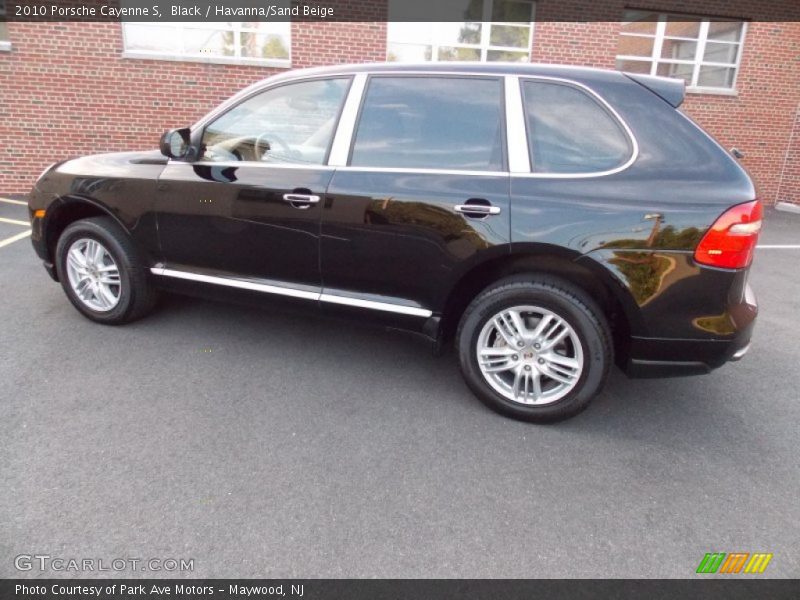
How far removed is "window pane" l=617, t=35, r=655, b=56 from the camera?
977 centimetres

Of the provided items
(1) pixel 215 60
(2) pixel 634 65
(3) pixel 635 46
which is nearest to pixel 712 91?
(2) pixel 634 65

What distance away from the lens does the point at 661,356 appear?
2643mm

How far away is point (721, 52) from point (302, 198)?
1071 cm

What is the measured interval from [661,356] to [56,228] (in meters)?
4.13

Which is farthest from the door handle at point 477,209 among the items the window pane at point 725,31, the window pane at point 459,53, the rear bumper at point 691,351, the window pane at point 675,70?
the window pane at point 725,31

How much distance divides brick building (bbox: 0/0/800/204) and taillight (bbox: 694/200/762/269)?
7.78 meters

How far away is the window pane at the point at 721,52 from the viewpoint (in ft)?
33.4

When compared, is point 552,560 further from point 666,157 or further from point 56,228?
point 56,228

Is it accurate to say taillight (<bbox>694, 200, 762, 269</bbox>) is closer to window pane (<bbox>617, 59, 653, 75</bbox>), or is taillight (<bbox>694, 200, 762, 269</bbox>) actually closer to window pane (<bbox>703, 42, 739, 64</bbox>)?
window pane (<bbox>617, 59, 653, 75</bbox>)

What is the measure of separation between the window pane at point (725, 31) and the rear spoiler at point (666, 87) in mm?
9476

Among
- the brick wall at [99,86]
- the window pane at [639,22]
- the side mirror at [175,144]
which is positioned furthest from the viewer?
the window pane at [639,22]

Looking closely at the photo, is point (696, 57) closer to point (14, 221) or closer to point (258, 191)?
point (258, 191)

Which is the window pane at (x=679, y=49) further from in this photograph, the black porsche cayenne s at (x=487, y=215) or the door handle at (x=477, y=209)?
the door handle at (x=477, y=209)

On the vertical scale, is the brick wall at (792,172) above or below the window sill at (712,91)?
below
